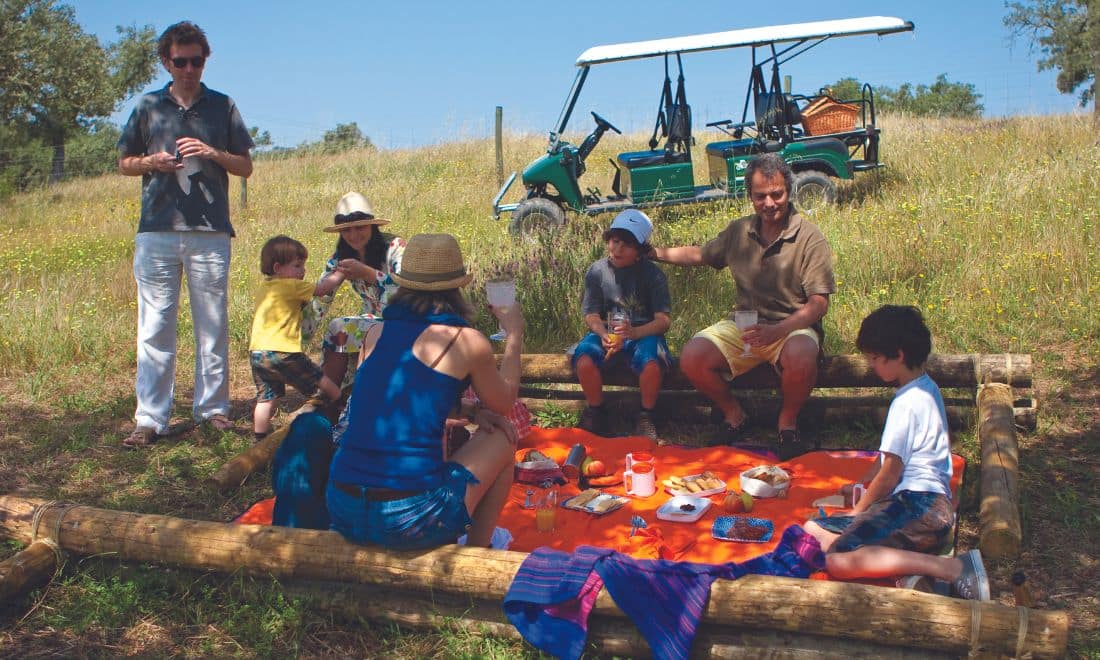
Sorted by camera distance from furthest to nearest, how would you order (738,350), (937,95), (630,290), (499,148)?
(937,95) < (499,148) < (630,290) < (738,350)

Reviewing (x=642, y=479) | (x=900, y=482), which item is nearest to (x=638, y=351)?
(x=642, y=479)

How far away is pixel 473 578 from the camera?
3.22 metres

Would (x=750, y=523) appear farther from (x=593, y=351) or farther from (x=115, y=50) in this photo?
A: (x=115, y=50)

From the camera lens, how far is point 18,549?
4125 mm

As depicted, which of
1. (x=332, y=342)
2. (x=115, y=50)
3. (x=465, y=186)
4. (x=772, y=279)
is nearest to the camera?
(x=772, y=279)

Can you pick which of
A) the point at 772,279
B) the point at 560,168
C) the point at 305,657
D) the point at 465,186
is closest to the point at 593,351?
the point at 772,279

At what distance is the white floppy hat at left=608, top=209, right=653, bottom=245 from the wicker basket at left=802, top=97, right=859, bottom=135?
6408 millimetres

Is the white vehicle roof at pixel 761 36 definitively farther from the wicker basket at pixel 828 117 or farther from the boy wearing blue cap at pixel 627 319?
the boy wearing blue cap at pixel 627 319

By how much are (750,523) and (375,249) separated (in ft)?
9.17

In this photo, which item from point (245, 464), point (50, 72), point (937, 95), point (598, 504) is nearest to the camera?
point (598, 504)

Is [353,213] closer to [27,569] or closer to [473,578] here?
[27,569]

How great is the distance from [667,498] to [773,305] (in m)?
1.36

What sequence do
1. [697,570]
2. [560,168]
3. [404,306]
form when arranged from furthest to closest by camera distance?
[560,168] < [404,306] < [697,570]

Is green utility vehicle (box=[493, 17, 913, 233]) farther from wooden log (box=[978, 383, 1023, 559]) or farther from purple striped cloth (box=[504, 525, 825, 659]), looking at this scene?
purple striped cloth (box=[504, 525, 825, 659])
